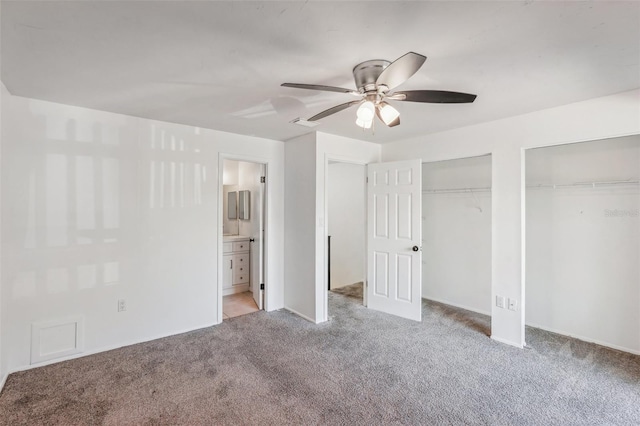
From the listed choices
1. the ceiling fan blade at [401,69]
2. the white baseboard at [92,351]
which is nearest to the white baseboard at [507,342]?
the ceiling fan blade at [401,69]

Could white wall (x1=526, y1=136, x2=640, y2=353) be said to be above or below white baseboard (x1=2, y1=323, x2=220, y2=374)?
above

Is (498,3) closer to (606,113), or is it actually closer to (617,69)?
(617,69)

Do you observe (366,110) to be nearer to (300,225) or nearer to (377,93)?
(377,93)

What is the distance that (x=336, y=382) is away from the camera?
2.39m

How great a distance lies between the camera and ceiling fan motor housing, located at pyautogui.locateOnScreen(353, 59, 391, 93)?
1848 mm

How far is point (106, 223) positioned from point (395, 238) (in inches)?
125

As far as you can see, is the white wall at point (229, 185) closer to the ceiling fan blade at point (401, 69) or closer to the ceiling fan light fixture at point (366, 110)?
the ceiling fan light fixture at point (366, 110)

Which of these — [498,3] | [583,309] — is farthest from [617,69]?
[583,309]

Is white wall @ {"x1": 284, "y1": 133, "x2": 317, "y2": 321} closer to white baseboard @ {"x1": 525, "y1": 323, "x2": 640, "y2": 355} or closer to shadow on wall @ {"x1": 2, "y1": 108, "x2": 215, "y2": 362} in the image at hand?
shadow on wall @ {"x1": 2, "y1": 108, "x2": 215, "y2": 362}

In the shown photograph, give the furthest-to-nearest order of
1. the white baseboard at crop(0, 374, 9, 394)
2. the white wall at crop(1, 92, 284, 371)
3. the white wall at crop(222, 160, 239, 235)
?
the white wall at crop(222, 160, 239, 235) → the white wall at crop(1, 92, 284, 371) → the white baseboard at crop(0, 374, 9, 394)

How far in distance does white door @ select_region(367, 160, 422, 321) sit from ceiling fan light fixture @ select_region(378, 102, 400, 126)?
1801 mm

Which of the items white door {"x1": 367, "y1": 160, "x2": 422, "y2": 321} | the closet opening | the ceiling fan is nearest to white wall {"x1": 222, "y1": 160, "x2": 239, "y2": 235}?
white door {"x1": 367, "y1": 160, "x2": 422, "y2": 321}

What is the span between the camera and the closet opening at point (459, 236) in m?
3.94

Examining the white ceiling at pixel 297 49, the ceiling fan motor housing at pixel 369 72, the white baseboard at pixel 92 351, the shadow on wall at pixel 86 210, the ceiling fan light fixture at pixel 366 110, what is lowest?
the white baseboard at pixel 92 351
